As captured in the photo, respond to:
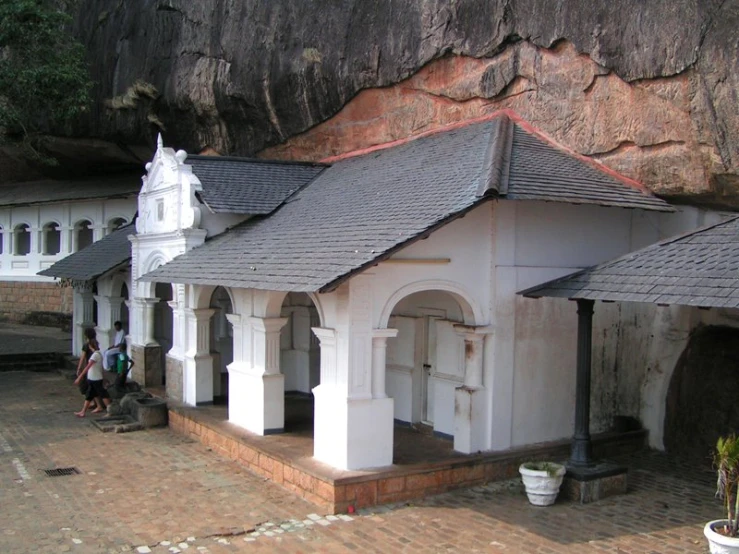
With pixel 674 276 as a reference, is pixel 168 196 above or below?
above

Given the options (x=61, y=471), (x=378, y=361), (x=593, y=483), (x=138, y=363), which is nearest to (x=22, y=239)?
(x=138, y=363)

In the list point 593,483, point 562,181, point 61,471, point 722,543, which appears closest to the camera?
point 722,543

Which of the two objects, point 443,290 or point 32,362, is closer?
point 443,290

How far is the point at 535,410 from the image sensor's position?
11289 mm

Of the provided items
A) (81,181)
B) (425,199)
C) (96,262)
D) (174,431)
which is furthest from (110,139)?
(425,199)

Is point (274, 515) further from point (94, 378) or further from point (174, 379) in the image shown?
point (94, 378)

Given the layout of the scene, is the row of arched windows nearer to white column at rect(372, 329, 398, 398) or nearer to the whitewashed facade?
the whitewashed facade

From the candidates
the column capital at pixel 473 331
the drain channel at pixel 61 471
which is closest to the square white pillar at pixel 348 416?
the column capital at pixel 473 331

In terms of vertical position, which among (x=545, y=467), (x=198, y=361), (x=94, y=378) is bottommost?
(x=545, y=467)

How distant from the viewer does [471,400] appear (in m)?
10.7

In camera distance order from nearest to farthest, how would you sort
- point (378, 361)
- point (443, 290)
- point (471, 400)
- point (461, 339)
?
point (378, 361), point (443, 290), point (471, 400), point (461, 339)

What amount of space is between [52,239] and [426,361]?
25.8m

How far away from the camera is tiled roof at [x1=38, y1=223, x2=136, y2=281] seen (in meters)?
18.5

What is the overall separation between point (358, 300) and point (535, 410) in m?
3.46
